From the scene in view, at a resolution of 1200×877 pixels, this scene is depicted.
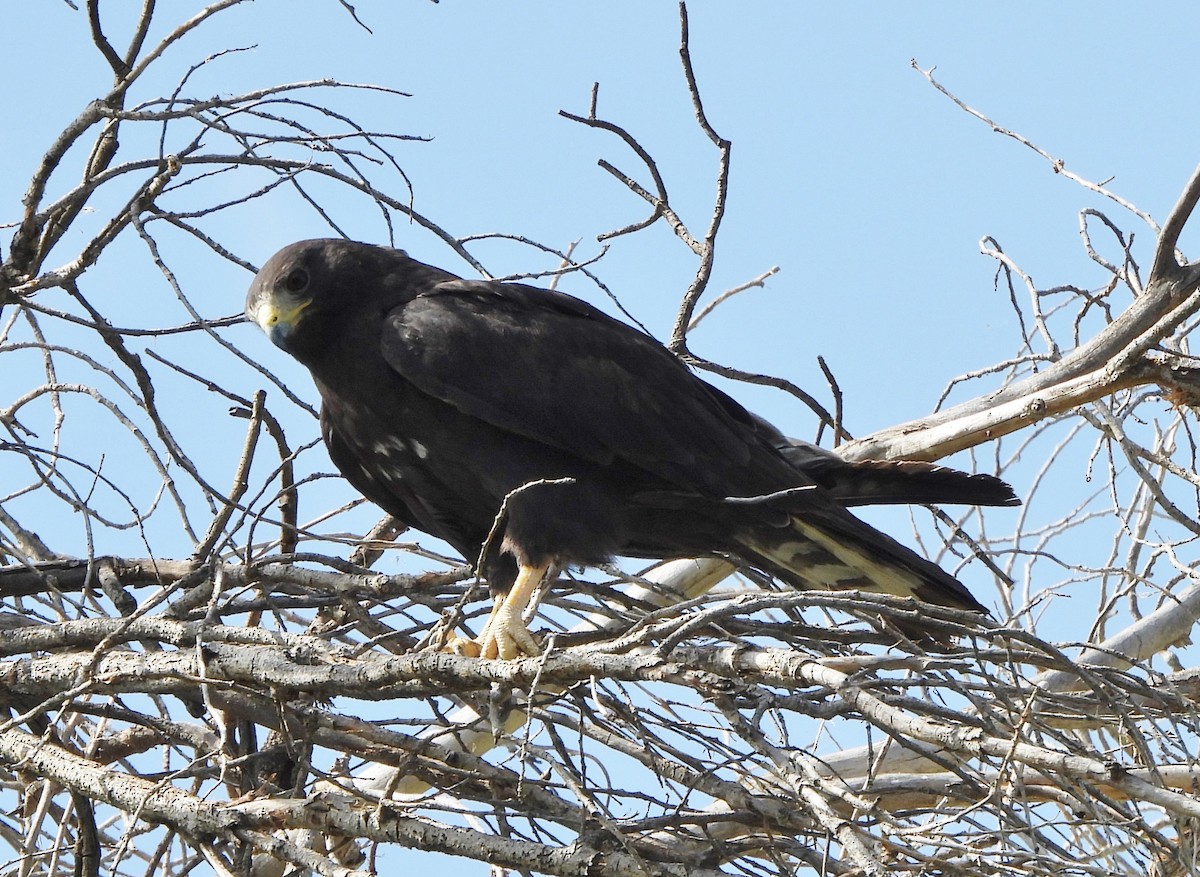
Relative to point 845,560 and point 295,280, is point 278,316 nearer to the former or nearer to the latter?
point 295,280

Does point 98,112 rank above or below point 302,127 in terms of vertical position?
below

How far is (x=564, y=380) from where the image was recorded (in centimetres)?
411

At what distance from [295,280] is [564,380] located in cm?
89

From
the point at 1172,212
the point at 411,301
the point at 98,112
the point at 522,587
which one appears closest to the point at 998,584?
the point at 1172,212

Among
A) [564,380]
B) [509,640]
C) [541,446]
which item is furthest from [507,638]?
[564,380]

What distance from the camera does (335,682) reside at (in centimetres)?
302

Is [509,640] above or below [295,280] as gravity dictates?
below

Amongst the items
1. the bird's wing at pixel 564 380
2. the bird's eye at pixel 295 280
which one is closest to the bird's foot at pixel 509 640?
the bird's wing at pixel 564 380

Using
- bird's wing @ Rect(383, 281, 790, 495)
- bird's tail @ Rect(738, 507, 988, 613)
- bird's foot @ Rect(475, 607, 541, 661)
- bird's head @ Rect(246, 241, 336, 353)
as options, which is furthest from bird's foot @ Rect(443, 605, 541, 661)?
bird's head @ Rect(246, 241, 336, 353)

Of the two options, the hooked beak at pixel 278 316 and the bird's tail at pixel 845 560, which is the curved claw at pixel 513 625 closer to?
the bird's tail at pixel 845 560

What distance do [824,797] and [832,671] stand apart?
247mm

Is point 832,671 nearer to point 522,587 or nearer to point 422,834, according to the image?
point 422,834

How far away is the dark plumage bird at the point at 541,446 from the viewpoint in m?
3.95

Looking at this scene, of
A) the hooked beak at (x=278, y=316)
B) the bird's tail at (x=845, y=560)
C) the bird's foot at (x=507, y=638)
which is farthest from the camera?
the hooked beak at (x=278, y=316)
